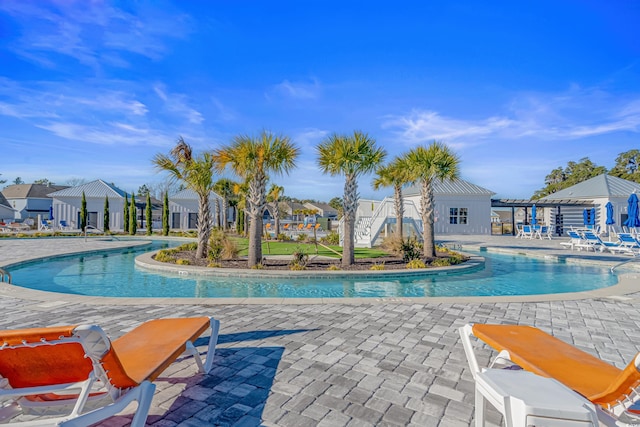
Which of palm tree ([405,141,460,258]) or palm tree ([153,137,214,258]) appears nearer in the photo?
palm tree ([153,137,214,258])

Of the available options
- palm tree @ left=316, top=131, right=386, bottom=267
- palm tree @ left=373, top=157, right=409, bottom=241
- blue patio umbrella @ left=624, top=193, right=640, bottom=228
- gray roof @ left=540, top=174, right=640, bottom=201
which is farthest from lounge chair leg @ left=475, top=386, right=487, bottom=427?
gray roof @ left=540, top=174, right=640, bottom=201

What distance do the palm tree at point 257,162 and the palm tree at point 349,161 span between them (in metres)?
1.15

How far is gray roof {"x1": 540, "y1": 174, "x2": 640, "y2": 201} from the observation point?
28.1 meters

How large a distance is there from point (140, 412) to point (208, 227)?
38.1 ft

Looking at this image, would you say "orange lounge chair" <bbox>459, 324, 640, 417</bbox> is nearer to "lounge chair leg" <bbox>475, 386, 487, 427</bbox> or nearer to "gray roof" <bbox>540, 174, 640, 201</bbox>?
"lounge chair leg" <bbox>475, 386, 487, 427</bbox>

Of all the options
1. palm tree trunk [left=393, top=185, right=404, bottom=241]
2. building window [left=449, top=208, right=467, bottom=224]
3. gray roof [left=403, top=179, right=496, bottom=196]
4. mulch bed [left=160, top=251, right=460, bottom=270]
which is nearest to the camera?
mulch bed [left=160, top=251, right=460, bottom=270]

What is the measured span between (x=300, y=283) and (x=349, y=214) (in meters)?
3.39

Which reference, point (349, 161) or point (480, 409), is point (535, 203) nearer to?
point (349, 161)

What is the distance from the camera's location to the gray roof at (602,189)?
92.2 ft

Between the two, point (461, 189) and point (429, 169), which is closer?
point (429, 169)

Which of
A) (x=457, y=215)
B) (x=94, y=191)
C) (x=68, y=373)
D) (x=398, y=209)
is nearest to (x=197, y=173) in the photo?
(x=398, y=209)

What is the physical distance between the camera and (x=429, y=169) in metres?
12.9

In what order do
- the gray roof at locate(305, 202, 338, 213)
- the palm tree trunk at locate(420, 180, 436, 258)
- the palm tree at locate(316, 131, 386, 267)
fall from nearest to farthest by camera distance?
the palm tree at locate(316, 131, 386, 267) → the palm tree trunk at locate(420, 180, 436, 258) → the gray roof at locate(305, 202, 338, 213)

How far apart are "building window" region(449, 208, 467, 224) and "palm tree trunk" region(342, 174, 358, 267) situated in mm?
20063
